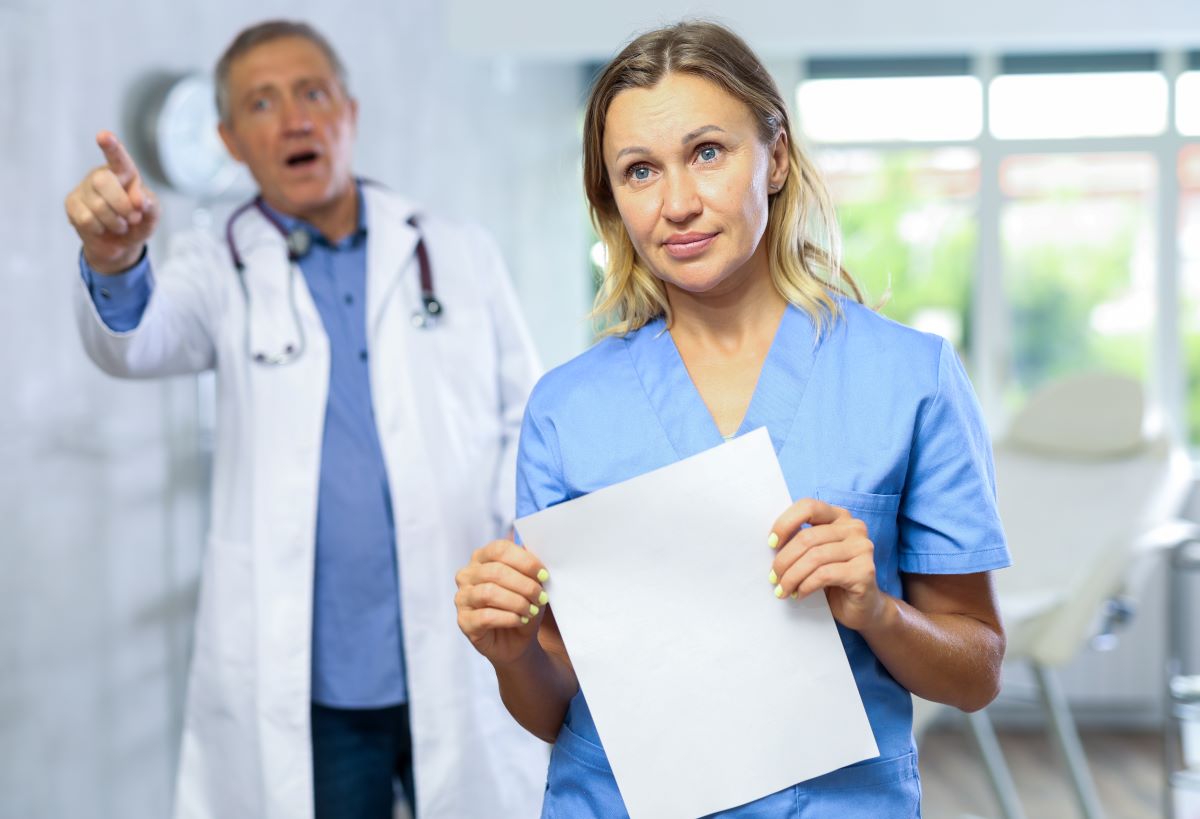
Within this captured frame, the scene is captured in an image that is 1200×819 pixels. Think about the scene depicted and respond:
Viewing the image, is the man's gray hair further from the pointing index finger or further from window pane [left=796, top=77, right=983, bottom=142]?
window pane [left=796, top=77, right=983, bottom=142]

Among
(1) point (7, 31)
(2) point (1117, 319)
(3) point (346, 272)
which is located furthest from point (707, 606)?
(2) point (1117, 319)

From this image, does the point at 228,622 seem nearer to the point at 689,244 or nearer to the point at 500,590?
the point at 500,590

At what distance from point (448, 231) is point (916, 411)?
1.08 metres

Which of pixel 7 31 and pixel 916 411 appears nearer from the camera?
pixel 916 411

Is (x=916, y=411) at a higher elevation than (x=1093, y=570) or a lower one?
higher

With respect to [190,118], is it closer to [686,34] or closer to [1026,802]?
[686,34]

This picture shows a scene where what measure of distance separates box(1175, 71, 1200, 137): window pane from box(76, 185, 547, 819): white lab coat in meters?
3.32

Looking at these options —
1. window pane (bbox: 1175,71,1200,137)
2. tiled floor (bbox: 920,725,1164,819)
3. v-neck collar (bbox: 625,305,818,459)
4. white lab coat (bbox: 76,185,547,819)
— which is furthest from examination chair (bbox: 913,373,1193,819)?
v-neck collar (bbox: 625,305,818,459)

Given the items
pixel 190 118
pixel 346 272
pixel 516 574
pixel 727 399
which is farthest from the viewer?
pixel 190 118

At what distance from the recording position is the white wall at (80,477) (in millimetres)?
1851

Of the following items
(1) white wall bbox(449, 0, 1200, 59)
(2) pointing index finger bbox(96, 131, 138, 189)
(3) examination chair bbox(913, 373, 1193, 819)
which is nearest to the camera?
(2) pointing index finger bbox(96, 131, 138, 189)

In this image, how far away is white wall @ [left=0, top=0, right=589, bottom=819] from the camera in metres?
1.85

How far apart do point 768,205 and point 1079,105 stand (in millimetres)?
3596

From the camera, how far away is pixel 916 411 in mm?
937
